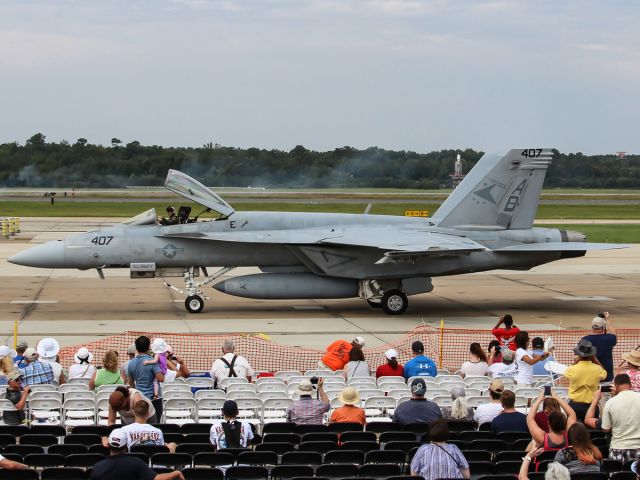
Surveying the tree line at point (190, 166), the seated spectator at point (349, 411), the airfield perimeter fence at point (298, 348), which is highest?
the tree line at point (190, 166)

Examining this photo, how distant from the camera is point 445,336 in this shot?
2134cm

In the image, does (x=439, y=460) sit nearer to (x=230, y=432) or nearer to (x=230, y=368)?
(x=230, y=432)

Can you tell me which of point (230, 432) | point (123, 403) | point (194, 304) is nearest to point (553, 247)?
point (194, 304)

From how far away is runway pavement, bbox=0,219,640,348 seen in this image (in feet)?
74.1

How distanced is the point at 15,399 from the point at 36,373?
1.78 metres

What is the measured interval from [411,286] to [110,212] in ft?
145

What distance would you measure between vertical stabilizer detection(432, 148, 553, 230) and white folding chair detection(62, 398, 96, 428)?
16.2m

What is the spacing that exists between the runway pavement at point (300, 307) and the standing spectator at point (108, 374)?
7914 millimetres

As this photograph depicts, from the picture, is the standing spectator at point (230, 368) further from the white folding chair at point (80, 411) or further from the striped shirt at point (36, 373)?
the white folding chair at point (80, 411)

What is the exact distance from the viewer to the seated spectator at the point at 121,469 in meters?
7.50

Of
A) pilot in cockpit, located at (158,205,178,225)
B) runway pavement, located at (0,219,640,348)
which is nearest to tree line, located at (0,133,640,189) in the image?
runway pavement, located at (0,219,640,348)

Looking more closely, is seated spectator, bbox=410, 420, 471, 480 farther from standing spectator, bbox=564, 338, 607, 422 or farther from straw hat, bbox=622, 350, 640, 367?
straw hat, bbox=622, 350, 640, 367

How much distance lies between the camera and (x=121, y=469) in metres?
7.52

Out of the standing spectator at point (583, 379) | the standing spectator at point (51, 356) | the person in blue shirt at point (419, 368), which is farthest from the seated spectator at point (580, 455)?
the standing spectator at point (51, 356)
